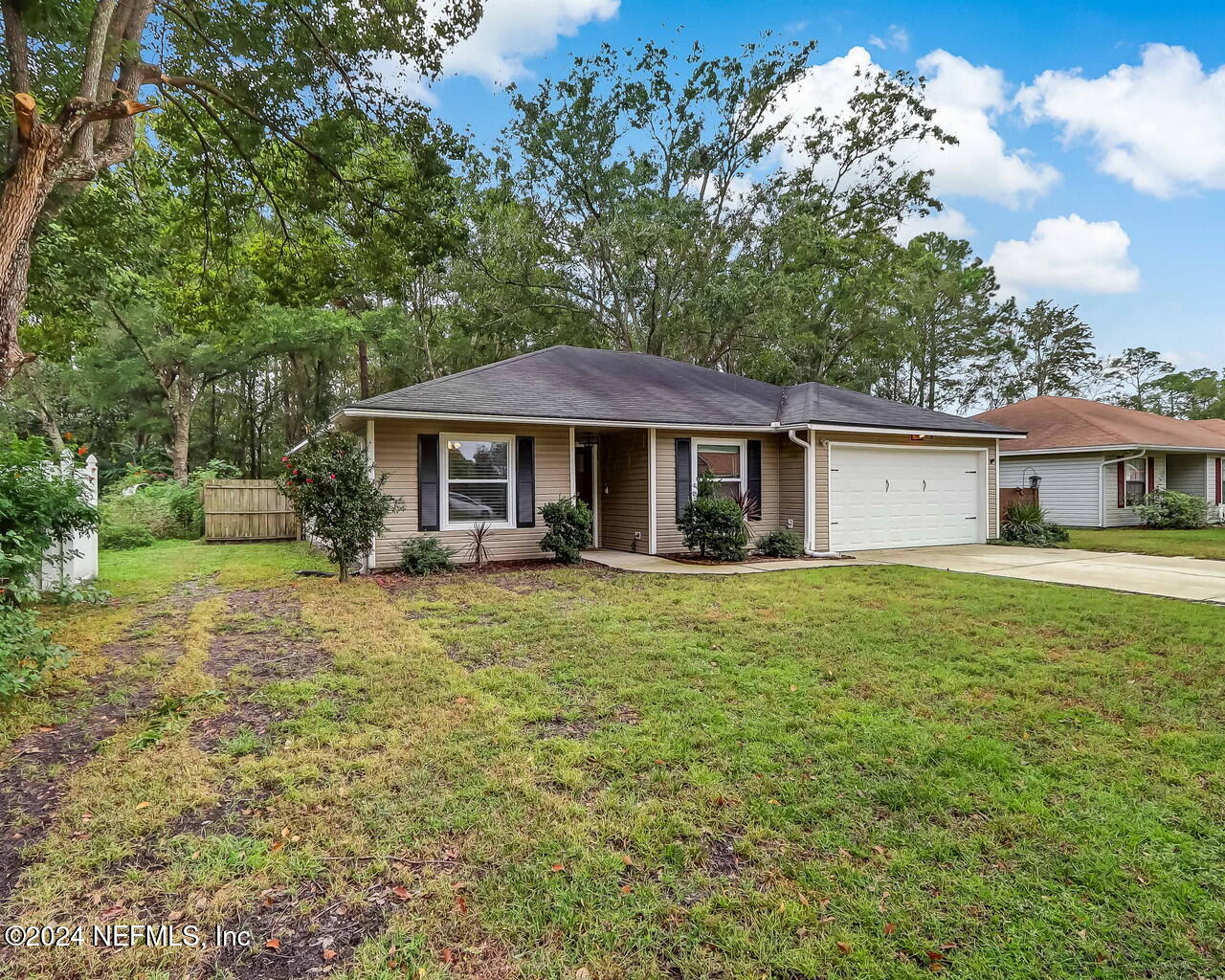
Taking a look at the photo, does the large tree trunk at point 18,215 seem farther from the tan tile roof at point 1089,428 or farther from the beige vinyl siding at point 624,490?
the tan tile roof at point 1089,428

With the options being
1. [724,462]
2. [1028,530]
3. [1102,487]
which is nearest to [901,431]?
[724,462]

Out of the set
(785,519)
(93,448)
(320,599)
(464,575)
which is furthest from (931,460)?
(93,448)

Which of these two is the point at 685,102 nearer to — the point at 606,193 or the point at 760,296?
the point at 606,193

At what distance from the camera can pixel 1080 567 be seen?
9344 mm

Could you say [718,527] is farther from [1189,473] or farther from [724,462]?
[1189,473]

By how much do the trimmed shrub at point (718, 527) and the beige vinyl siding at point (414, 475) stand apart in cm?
222

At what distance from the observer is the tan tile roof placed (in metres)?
16.9

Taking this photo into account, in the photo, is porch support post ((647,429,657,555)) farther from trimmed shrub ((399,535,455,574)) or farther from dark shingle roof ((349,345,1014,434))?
trimmed shrub ((399,535,455,574))

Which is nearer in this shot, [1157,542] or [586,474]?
[586,474]

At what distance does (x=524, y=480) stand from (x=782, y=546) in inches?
181

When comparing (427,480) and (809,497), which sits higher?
(427,480)

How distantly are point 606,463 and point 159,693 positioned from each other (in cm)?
871

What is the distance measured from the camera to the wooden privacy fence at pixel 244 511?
1390 cm

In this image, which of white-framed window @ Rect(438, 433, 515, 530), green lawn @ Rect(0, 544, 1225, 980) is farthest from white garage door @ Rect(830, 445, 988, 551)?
green lawn @ Rect(0, 544, 1225, 980)
